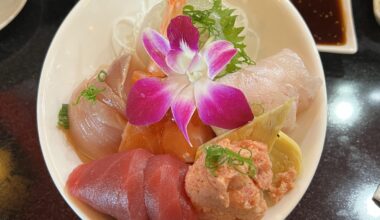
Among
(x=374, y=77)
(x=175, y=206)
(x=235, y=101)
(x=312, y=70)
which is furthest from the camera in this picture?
(x=374, y=77)

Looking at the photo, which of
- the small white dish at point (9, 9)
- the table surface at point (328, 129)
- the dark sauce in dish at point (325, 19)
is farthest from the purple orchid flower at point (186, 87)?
the small white dish at point (9, 9)

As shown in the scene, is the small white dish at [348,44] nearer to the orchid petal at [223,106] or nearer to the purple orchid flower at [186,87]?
the purple orchid flower at [186,87]

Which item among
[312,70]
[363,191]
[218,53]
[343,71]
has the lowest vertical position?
[363,191]

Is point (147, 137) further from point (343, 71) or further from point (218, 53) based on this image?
point (343, 71)

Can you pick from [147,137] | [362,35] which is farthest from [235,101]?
[362,35]

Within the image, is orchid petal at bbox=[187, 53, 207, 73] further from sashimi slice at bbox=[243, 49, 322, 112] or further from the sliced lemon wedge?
the sliced lemon wedge

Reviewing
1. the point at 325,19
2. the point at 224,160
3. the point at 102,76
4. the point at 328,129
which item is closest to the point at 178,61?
the point at 102,76

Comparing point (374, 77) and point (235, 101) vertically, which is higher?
point (235, 101)

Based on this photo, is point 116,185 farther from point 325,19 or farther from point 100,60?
point 325,19

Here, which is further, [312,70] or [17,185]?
[17,185]
